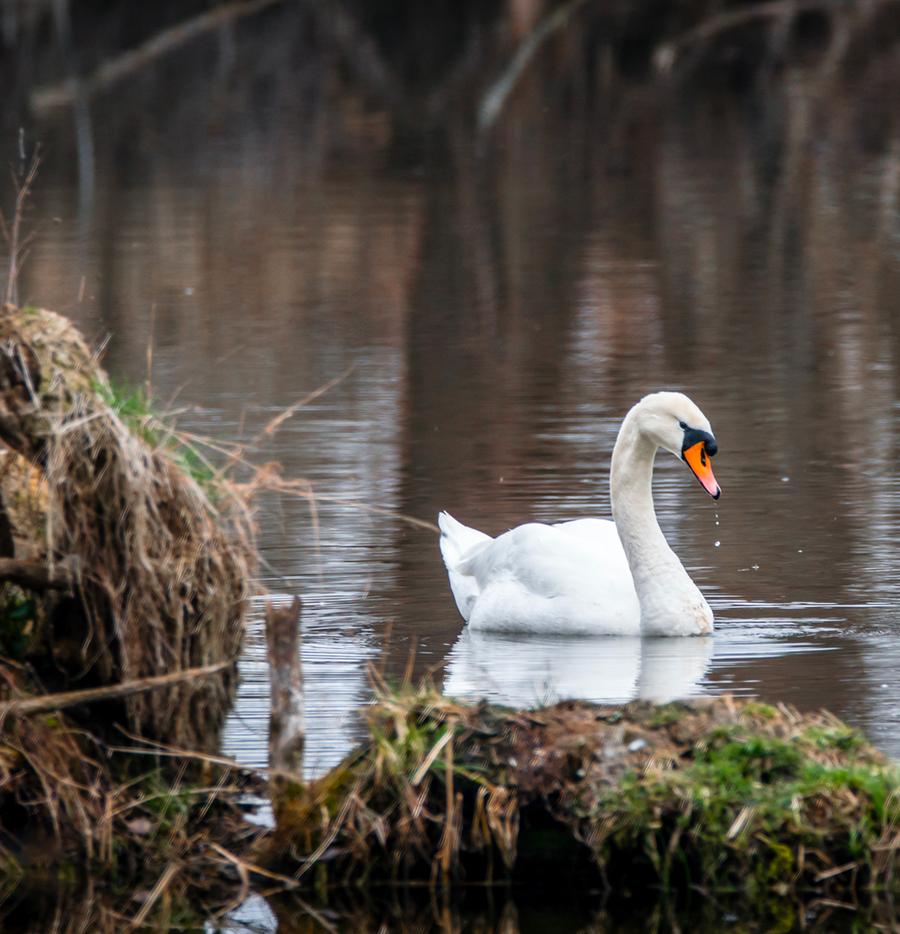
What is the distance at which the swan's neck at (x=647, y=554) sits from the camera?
9.94 m

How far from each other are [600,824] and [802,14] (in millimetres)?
40000

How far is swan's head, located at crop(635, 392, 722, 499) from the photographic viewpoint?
10281 millimetres

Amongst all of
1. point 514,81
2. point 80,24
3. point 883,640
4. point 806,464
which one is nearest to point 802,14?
point 514,81

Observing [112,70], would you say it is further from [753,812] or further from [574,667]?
[753,812]

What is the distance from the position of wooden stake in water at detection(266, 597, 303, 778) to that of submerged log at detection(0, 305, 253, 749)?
1.34 ft

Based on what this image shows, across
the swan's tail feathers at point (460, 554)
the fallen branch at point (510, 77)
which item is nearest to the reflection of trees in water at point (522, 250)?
the swan's tail feathers at point (460, 554)

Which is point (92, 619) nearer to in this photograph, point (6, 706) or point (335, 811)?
point (6, 706)

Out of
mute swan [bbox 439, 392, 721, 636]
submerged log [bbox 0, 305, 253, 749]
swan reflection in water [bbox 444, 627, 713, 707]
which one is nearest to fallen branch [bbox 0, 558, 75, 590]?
submerged log [bbox 0, 305, 253, 749]

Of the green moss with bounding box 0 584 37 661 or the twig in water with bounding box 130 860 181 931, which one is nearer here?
the twig in water with bounding box 130 860 181 931

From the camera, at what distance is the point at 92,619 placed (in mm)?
7266

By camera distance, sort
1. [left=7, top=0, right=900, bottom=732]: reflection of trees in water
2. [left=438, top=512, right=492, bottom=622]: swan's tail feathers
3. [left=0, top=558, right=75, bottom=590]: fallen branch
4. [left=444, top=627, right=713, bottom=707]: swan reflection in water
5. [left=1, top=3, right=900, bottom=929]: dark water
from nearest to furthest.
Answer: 1. [left=0, top=558, right=75, bottom=590]: fallen branch
2. [left=444, top=627, right=713, bottom=707]: swan reflection in water
3. [left=1, top=3, right=900, bottom=929]: dark water
4. [left=438, top=512, right=492, bottom=622]: swan's tail feathers
5. [left=7, top=0, right=900, bottom=732]: reflection of trees in water

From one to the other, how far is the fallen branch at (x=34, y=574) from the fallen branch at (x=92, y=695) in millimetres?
326

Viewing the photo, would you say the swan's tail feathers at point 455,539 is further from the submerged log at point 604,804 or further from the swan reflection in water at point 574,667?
the submerged log at point 604,804

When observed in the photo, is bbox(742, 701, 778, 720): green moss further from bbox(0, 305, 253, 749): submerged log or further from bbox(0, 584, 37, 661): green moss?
bbox(0, 584, 37, 661): green moss
